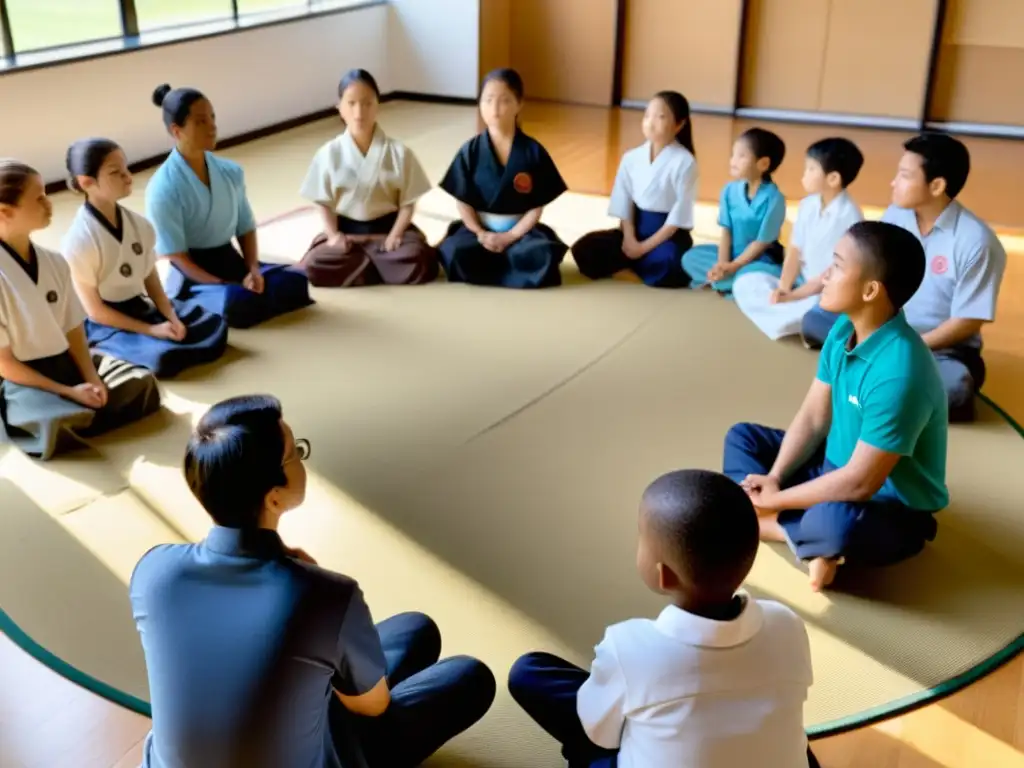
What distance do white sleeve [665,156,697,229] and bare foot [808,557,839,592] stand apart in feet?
6.84

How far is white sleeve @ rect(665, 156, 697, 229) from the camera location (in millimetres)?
4153

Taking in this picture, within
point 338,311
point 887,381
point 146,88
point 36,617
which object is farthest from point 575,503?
point 146,88

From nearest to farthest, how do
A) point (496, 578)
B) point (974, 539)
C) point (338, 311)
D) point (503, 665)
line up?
point (503, 665) < point (496, 578) < point (974, 539) < point (338, 311)

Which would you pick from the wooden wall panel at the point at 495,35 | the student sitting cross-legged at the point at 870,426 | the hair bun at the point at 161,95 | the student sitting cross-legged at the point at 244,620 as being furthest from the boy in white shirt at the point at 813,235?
the wooden wall panel at the point at 495,35

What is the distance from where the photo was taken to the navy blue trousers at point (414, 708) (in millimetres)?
1701

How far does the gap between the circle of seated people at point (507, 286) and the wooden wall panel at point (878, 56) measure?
3.70m

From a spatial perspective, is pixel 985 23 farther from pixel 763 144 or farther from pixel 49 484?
pixel 49 484

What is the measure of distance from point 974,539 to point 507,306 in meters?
1.99

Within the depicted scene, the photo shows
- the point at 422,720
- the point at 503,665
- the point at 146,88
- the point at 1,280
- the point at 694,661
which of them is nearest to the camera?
the point at 694,661

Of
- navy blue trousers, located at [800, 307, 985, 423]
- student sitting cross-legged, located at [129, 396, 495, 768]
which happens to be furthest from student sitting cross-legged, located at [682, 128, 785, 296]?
student sitting cross-legged, located at [129, 396, 495, 768]

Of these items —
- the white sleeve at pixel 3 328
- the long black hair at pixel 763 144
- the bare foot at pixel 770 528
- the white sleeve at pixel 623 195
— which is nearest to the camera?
the bare foot at pixel 770 528

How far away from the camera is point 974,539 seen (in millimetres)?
2619

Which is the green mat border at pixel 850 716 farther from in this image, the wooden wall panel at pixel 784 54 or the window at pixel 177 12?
the wooden wall panel at pixel 784 54

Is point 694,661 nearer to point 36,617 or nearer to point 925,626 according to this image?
point 925,626
